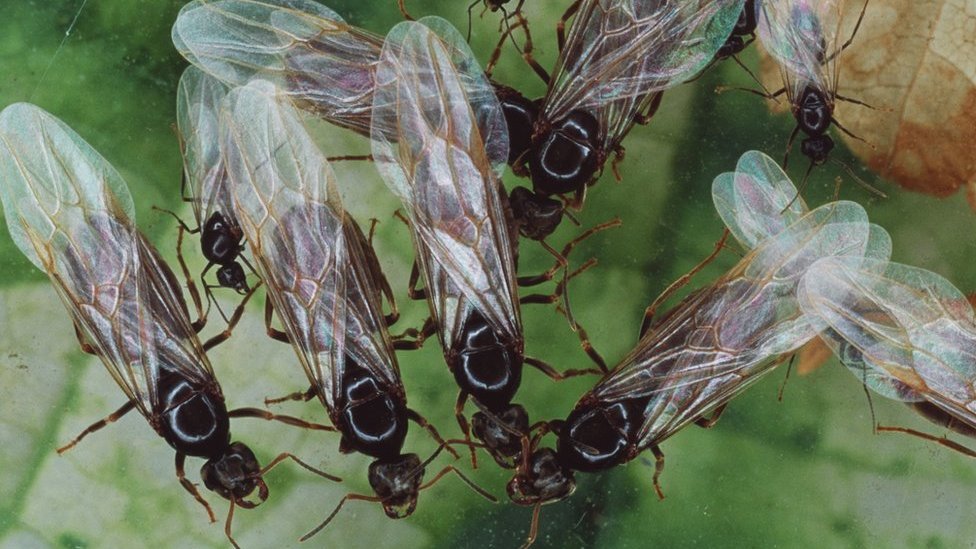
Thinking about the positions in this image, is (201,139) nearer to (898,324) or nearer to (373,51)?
(373,51)

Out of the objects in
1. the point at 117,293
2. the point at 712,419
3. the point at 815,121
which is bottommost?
the point at 712,419

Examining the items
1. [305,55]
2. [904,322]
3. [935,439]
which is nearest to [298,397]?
[305,55]

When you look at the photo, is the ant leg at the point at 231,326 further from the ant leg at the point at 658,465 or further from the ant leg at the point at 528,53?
the ant leg at the point at 658,465

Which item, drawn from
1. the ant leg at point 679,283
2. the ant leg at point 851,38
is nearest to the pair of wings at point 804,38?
the ant leg at point 851,38

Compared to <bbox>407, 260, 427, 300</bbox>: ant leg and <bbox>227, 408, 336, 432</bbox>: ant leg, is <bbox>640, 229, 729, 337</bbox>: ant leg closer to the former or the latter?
<bbox>407, 260, 427, 300</bbox>: ant leg

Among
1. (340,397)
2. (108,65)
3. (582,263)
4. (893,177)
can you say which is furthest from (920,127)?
(108,65)

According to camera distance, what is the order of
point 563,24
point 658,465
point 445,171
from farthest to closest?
point 563,24 → point 658,465 → point 445,171
